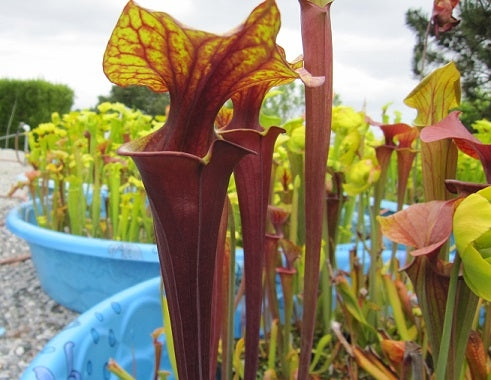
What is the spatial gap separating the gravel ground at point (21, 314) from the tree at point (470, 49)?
2525 mm

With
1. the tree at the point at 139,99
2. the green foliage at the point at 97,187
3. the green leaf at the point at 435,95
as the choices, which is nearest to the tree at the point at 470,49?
the green foliage at the point at 97,187

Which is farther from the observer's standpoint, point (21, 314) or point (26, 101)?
point (26, 101)

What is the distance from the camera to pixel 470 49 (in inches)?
149

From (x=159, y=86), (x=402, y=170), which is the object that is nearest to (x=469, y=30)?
(x=402, y=170)

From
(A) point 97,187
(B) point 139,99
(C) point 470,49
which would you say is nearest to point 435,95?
(A) point 97,187

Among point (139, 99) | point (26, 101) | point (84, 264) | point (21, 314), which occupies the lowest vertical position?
point (21, 314)

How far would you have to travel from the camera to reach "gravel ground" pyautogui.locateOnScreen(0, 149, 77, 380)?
1.22 meters

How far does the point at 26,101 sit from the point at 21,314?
694 centimetres

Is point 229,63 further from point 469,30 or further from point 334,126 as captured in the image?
point 469,30

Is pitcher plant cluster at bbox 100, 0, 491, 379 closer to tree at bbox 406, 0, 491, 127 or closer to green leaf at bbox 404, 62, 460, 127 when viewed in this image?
green leaf at bbox 404, 62, 460, 127

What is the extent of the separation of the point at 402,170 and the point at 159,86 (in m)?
0.51

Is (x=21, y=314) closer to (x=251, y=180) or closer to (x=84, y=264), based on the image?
(x=84, y=264)

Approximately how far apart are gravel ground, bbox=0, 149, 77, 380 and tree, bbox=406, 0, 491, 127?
8.29ft

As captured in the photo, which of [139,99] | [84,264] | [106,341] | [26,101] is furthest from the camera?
[139,99]
